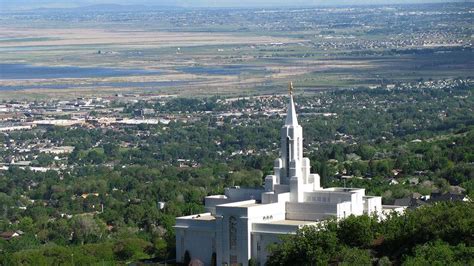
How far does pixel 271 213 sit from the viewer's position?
1977 inches

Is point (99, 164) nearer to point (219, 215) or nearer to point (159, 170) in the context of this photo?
point (159, 170)

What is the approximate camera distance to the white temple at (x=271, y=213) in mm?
49344

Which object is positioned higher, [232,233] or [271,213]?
[271,213]

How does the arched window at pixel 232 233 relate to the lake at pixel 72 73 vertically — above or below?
above

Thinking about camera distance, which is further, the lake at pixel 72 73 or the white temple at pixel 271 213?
the lake at pixel 72 73

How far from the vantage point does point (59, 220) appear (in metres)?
67.2

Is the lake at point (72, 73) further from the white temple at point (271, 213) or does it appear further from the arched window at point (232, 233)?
the arched window at point (232, 233)

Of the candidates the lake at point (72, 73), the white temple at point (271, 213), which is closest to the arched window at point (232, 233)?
the white temple at point (271, 213)

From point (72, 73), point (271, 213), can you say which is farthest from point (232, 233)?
point (72, 73)

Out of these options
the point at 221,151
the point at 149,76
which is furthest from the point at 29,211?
the point at 149,76

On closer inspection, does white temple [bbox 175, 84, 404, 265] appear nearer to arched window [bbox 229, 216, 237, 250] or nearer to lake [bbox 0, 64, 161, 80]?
arched window [bbox 229, 216, 237, 250]

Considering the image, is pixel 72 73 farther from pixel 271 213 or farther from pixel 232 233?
pixel 232 233

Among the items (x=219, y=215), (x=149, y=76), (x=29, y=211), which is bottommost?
(x=149, y=76)

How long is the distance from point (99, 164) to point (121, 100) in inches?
1916
